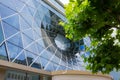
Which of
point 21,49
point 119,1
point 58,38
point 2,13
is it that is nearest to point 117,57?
point 119,1

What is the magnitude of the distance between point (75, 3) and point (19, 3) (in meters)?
12.0

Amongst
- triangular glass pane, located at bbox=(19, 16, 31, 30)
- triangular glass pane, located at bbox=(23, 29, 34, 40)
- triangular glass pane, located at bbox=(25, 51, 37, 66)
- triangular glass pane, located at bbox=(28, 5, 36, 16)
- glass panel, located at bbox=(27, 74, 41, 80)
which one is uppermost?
triangular glass pane, located at bbox=(28, 5, 36, 16)

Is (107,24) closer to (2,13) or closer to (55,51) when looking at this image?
(2,13)

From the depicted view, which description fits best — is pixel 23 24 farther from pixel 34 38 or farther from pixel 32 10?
pixel 32 10

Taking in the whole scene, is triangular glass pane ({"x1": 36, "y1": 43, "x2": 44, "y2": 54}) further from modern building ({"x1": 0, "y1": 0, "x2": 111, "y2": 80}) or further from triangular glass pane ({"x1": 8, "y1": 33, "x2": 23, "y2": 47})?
triangular glass pane ({"x1": 8, "y1": 33, "x2": 23, "y2": 47})

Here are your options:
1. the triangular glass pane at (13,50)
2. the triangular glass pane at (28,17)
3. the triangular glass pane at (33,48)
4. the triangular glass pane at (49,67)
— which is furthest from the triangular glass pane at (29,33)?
the triangular glass pane at (13,50)

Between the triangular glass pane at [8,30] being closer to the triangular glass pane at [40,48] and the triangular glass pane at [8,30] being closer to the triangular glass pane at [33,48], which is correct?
the triangular glass pane at [33,48]

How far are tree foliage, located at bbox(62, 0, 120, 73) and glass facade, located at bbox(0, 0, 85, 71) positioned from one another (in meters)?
5.86

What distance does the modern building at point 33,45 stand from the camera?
1295 centimetres

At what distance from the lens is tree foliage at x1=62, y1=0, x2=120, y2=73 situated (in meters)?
6.66

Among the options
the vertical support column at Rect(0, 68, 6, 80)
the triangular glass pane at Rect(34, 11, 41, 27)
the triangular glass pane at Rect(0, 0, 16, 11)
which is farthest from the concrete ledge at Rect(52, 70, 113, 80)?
the triangular glass pane at Rect(0, 0, 16, 11)

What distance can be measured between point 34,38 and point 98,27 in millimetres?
11036

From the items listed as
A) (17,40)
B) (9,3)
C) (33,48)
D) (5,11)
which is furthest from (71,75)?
(9,3)

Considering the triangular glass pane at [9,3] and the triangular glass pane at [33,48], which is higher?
the triangular glass pane at [9,3]
